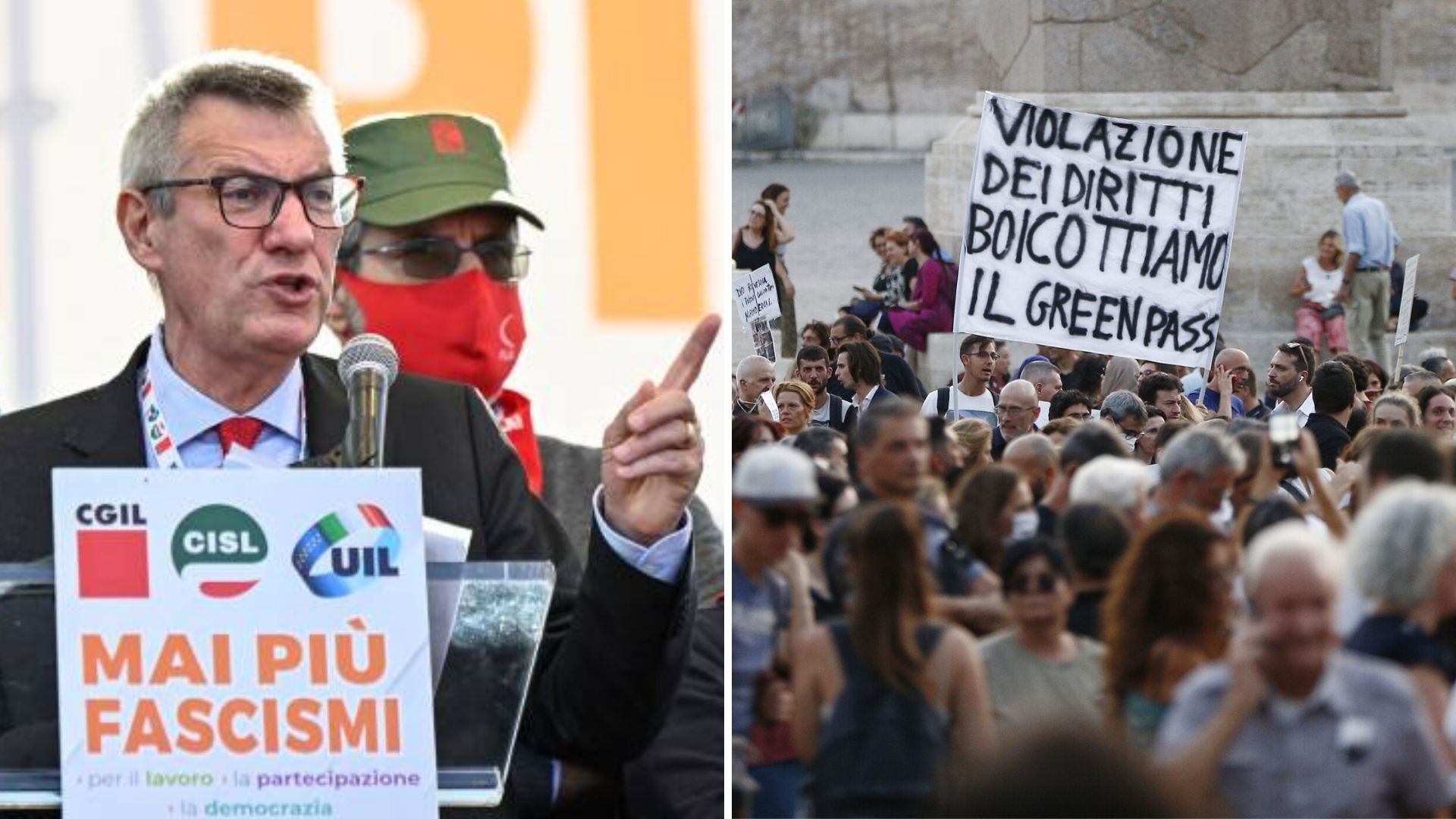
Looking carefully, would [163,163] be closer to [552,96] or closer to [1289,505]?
[552,96]

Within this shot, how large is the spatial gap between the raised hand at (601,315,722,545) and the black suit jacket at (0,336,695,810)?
0.17 feet

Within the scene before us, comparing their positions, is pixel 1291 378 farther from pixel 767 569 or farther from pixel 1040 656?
pixel 1040 656

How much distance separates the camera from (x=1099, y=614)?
2.94 meters

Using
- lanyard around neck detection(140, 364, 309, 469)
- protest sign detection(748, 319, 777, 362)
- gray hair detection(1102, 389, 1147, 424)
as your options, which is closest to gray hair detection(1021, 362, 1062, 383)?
gray hair detection(1102, 389, 1147, 424)

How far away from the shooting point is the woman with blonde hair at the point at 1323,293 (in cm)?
1647

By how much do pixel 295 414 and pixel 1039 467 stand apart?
Answer: 1047mm

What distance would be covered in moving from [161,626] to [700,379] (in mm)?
877

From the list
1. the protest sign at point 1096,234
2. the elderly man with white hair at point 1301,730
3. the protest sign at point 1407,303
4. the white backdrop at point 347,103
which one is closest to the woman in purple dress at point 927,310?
the protest sign at point 1407,303

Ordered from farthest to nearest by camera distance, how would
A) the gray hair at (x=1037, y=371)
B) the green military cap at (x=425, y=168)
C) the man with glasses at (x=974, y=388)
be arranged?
the gray hair at (x=1037, y=371) → the man with glasses at (x=974, y=388) → the green military cap at (x=425, y=168)

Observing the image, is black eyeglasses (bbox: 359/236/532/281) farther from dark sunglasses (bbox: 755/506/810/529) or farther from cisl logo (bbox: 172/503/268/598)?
dark sunglasses (bbox: 755/506/810/529)

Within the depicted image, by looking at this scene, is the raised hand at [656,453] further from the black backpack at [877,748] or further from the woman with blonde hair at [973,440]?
the black backpack at [877,748]

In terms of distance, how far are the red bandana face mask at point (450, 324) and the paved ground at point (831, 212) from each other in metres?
12.8

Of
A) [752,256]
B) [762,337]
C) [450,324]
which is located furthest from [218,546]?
[752,256]

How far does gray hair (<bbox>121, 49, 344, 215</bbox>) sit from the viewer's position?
3936 millimetres
